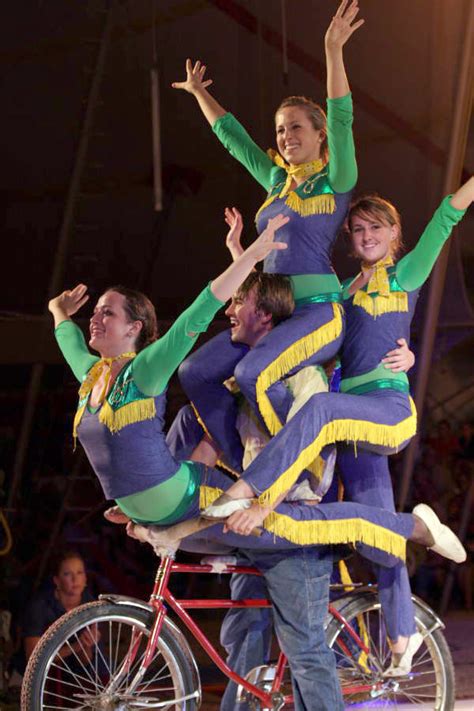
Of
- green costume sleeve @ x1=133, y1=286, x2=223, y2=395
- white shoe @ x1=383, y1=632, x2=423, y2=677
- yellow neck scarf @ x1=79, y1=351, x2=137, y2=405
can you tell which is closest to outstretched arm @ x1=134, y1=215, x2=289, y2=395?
green costume sleeve @ x1=133, y1=286, x2=223, y2=395

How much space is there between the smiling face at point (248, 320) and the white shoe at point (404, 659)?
1.00 meters

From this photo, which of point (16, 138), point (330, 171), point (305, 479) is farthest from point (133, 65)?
point (305, 479)

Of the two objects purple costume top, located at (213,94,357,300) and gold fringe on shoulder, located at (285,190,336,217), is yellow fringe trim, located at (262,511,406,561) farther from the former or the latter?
gold fringe on shoulder, located at (285,190,336,217)

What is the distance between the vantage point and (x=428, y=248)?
3.30 m

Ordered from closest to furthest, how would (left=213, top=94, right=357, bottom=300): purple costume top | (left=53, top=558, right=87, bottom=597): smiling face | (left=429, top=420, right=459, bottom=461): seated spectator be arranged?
(left=213, top=94, right=357, bottom=300): purple costume top → (left=53, top=558, right=87, bottom=597): smiling face → (left=429, top=420, right=459, bottom=461): seated spectator

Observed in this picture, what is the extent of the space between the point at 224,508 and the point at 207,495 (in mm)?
140

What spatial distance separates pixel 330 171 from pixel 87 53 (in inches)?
137

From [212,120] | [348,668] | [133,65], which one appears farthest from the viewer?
[133,65]

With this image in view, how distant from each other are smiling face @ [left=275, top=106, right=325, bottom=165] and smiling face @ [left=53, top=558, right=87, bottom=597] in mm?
1773

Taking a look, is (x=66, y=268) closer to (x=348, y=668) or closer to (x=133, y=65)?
(x=133, y=65)

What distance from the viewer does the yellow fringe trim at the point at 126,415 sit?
2992 mm

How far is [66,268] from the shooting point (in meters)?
6.32

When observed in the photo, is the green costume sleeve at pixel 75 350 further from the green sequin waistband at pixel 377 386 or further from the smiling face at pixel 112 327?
the green sequin waistband at pixel 377 386

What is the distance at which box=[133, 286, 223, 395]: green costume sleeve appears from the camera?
9.50 feet
